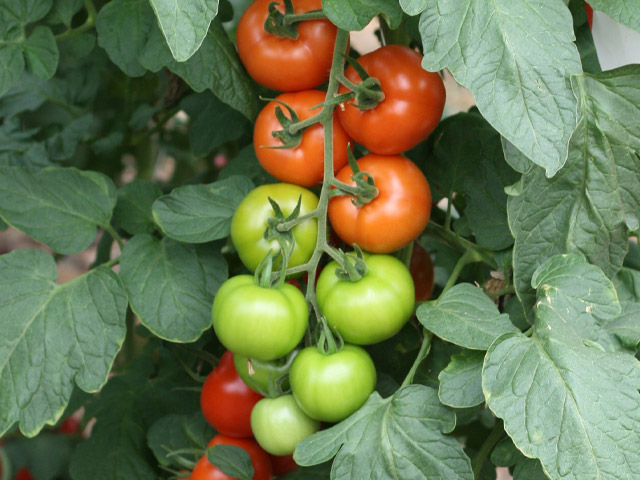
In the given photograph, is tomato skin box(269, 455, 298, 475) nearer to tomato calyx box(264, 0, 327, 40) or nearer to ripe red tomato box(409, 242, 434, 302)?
ripe red tomato box(409, 242, 434, 302)

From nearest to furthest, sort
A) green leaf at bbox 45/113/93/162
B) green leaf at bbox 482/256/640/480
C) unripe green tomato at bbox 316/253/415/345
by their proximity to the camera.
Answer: green leaf at bbox 482/256/640/480
unripe green tomato at bbox 316/253/415/345
green leaf at bbox 45/113/93/162

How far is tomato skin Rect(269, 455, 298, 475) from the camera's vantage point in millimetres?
842

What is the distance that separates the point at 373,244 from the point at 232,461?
0.86ft

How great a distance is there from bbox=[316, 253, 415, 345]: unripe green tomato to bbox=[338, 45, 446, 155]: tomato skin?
119 millimetres

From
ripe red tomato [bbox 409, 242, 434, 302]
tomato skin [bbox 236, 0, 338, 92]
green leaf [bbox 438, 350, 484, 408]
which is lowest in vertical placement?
ripe red tomato [bbox 409, 242, 434, 302]

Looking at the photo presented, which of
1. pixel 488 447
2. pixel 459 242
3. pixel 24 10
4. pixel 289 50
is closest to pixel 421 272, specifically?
pixel 459 242

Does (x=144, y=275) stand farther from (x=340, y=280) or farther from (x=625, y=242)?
(x=625, y=242)

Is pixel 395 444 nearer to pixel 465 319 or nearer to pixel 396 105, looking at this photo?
Answer: pixel 465 319

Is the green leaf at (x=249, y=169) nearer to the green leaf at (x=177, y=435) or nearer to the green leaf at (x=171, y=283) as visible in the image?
the green leaf at (x=171, y=283)

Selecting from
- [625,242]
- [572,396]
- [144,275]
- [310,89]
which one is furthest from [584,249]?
[144,275]

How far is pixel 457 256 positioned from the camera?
41.8 inches

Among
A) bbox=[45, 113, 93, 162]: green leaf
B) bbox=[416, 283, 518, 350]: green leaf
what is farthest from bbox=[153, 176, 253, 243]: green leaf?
bbox=[45, 113, 93, 162]: green leaf

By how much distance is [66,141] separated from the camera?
1.03 m

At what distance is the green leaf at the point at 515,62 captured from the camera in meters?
0.56
